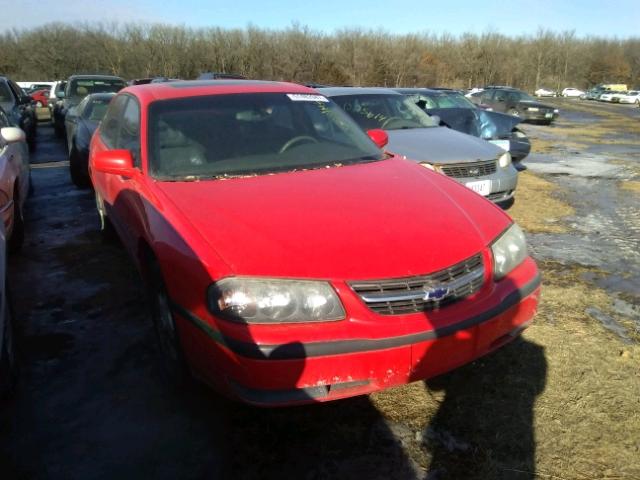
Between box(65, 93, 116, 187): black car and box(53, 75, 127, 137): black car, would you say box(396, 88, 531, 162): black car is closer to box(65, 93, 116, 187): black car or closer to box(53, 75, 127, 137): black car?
box(65, 93, 116, 187): black car

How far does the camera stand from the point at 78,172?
23.7 feet

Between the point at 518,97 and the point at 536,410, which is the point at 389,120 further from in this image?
the point at 518,97

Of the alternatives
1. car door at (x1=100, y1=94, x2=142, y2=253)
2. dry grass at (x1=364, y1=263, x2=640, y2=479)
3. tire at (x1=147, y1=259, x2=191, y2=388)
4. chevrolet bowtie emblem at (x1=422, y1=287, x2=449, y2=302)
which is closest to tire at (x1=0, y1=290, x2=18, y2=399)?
tire at (x1=147, y1=259, x2=191, y2=388)

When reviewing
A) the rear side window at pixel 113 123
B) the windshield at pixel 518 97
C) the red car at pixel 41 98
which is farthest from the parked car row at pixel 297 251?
the red car at pixel 41 98

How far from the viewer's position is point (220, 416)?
245 cm

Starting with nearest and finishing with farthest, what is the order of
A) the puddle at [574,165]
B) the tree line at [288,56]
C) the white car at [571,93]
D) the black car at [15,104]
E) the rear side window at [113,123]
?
the rear side window at [113,123] < the puddle at [574,165] < the black car at [15,104] < the tree line at [288,56] < the white car at [571,93]

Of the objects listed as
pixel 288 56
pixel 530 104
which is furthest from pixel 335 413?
pixel 288 56

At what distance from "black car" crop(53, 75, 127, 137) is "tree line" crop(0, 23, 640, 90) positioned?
32.7 m

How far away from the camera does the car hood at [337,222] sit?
2.09 metres

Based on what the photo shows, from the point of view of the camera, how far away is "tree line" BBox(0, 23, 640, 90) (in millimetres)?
43719

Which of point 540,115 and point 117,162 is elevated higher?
point 117,162

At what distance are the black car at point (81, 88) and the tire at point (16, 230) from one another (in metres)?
8.47

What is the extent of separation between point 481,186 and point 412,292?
3.56 meters

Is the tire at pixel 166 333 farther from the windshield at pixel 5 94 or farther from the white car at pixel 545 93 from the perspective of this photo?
the white car at pixel 545 93
